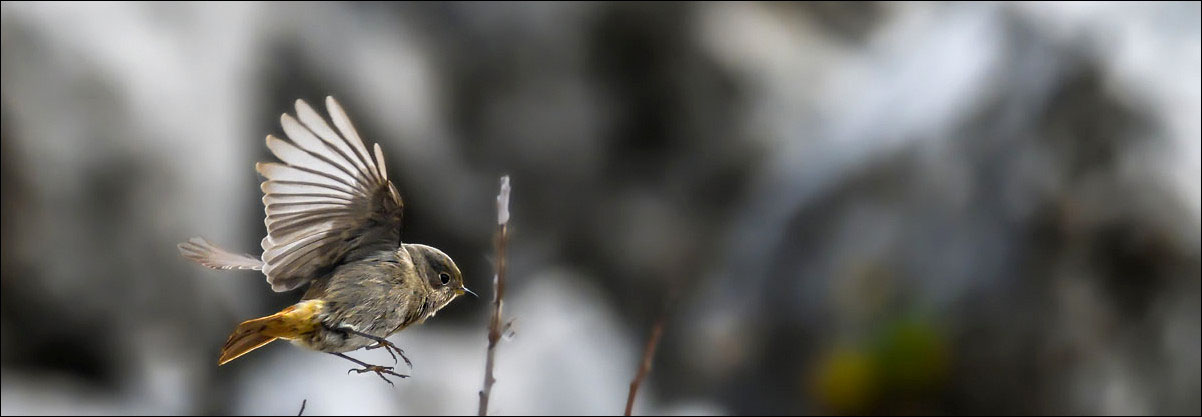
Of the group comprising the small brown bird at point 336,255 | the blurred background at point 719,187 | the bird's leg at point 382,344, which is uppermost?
the blurred background at point 719,187

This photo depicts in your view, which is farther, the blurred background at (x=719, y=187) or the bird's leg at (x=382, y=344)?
the blurred background at (x=719, y=187)

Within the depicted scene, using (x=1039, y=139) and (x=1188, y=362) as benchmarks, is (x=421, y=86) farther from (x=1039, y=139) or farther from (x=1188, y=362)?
(x=1188, y=362)

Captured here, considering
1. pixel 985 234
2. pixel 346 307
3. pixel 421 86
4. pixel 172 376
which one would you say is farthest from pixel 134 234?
pixel 346 307

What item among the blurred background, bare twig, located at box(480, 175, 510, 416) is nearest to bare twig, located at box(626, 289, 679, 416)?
bare twig, located at box(480, 175, 510, 416)

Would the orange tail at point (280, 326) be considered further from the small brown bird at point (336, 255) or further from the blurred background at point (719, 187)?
the blurred background at point (719, 187)

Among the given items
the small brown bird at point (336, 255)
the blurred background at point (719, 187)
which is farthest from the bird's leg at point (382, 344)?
the blurred background at point (719, 187)

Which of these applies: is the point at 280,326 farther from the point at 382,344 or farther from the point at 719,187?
the point at 719,187

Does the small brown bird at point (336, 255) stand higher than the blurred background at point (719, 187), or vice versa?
the blurred background at point (719, 187)

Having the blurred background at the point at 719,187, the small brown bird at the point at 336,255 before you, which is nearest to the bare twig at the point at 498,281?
the small brown bird at the point at 336,255
